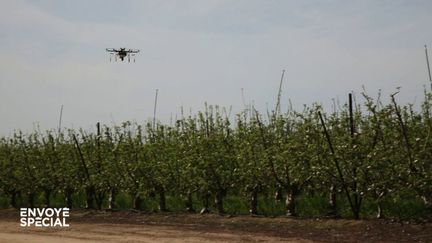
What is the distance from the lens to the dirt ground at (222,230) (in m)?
11.3

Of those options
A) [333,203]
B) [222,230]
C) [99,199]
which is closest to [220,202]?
[222,230]

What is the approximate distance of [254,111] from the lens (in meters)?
16.0

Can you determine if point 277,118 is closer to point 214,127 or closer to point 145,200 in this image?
point 214,127

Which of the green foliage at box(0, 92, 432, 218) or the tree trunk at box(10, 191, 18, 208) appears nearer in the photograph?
the green foliage at box(0, 92, 432, 218)

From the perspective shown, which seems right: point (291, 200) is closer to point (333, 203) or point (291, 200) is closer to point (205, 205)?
point (333, 203)

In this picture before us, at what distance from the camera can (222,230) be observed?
42.5 ft

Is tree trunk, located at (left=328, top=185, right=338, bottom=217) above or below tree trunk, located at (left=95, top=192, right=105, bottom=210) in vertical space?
below

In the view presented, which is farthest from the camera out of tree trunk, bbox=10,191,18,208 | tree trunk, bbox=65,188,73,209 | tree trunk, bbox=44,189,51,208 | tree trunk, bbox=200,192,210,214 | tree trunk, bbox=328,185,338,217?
tree trunk, bbox=10,191,18,208

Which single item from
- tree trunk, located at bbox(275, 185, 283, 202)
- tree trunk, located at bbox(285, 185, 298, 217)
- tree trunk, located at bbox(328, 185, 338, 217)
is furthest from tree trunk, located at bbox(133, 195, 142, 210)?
tree trunk, located at bbox(328, 185, 338, 217)

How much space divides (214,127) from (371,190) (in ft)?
19.2

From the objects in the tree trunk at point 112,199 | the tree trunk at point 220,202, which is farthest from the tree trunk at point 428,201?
the tree trunk at point 112,199

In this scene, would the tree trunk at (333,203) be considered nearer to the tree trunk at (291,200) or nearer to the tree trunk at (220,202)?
the tree trunk at (291,200)

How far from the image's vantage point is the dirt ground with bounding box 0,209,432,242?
11.3 meters

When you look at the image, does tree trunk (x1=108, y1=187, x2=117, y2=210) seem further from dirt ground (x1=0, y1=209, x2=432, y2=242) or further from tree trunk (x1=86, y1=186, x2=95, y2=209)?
dirt ground (x1=0, y1=209, x2=432, y2=242)
